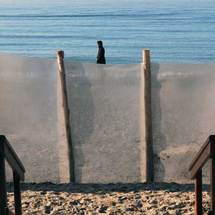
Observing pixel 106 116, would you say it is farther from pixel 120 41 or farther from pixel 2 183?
pixel 120 41

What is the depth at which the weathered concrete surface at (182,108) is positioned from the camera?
9055 millimetres

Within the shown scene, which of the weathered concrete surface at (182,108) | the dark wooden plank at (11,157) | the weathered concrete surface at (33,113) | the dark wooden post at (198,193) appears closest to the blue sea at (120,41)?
the weathered concrete surface at (182,108)

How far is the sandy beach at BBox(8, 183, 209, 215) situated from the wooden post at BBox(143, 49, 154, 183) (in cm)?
21

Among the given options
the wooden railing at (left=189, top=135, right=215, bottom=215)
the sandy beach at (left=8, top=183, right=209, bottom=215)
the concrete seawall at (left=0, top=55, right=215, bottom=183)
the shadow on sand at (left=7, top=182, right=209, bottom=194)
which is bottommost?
the sandy beach at (left=8, top=183, right=209, bottom=215)

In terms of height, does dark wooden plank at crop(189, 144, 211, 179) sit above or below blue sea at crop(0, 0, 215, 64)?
below

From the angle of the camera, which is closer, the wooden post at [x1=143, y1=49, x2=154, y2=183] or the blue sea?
the wooden post at [x1=143, y1=49, x2=154, y2=183]

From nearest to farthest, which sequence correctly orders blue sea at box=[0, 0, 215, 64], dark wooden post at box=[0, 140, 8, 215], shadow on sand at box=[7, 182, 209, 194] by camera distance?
dark wooden post at box=[0, 140, 8, 215], shadow on sand at box=[7, 182, 209, 194], blue sea at box=[0, 0, 215, 64]

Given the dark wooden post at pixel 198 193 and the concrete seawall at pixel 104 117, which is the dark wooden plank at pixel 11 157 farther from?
the concrete seawall at pixel 104 117

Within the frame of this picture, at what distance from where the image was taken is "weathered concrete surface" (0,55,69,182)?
363 inches

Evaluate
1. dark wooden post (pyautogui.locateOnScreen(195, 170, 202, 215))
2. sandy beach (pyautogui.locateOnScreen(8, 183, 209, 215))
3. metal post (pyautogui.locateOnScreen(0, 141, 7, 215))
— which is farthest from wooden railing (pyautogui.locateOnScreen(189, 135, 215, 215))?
sandy beach (pyautogui.locateOnScreen(8, 183, 209, 215))

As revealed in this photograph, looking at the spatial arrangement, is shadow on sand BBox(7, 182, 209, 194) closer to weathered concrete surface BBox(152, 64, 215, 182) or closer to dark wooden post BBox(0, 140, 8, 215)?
weathered concrete surface BBox(152, 64, 215, 182)

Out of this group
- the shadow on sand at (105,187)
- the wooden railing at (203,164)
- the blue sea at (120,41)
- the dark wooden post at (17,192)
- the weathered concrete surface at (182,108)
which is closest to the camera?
the wooden railing at (203,164)

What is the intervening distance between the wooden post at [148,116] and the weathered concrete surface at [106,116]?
11cm

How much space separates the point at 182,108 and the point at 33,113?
1.93 meters
